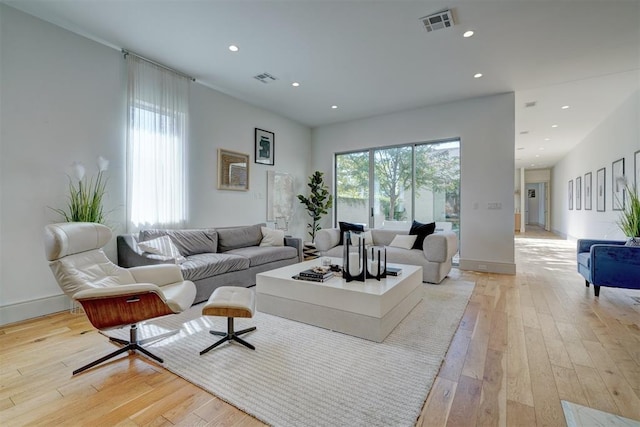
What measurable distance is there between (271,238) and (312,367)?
9.84 ft

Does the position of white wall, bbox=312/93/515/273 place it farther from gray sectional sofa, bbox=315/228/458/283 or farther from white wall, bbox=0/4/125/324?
white wall, bbox=0/4/125/324

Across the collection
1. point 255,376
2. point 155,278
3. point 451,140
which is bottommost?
point 255,376

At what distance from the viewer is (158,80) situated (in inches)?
150

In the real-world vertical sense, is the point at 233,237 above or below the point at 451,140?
below

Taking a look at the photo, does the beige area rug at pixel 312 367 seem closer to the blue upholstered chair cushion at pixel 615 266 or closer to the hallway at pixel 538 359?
the hallway at pixel 538 359

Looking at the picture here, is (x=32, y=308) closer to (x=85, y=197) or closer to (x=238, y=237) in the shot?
(x=85, y=197)

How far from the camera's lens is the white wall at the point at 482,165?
4.73 meters

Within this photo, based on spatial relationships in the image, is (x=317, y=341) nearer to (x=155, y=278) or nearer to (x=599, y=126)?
(x=155, y=278)

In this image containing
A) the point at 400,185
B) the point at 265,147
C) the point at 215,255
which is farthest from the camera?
the point at 400,185

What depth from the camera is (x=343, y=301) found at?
2395mm

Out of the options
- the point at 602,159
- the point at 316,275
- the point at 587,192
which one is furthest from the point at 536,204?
the point at 316,275

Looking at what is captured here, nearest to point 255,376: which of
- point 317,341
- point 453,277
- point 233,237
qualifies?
point 317,341

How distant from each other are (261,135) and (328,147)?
1846 mm

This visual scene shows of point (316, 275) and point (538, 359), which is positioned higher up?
point (316, 275)
